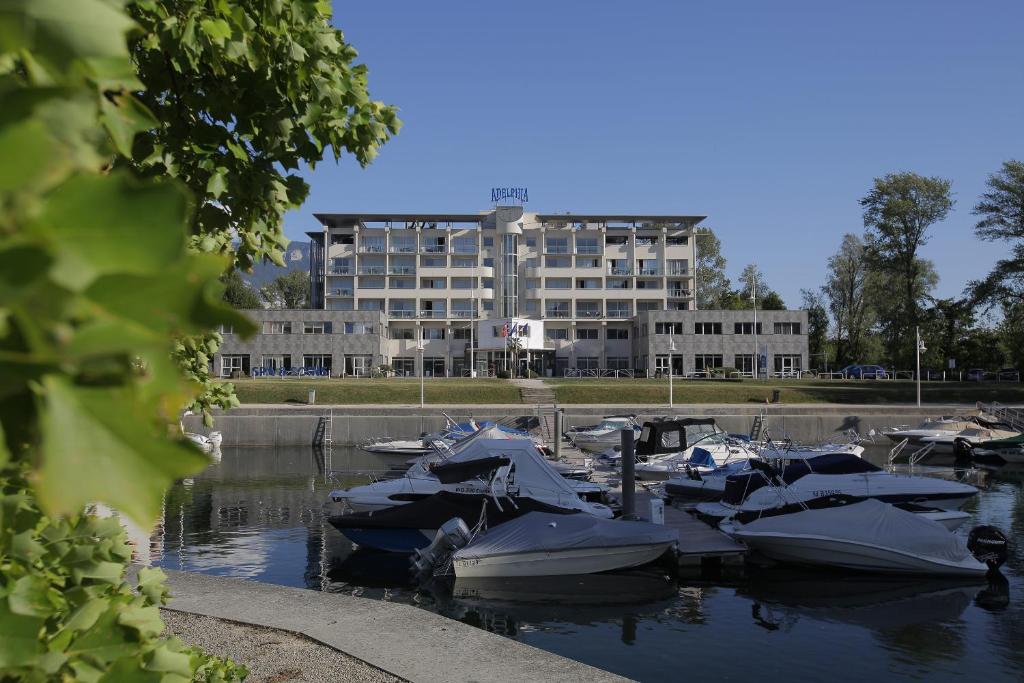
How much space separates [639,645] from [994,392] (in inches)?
2304

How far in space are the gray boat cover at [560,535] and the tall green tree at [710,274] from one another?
94.6 m

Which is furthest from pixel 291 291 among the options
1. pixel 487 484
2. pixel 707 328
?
pixel 487 484

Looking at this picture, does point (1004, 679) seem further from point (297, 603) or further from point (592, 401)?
point (592, 401)

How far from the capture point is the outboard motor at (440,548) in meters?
17.2

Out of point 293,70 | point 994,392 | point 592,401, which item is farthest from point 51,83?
point 994,392

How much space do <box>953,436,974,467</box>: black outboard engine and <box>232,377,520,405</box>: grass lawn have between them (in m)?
29.8

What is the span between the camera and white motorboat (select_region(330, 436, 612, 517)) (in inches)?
779

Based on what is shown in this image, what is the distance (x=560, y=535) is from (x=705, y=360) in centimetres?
7163

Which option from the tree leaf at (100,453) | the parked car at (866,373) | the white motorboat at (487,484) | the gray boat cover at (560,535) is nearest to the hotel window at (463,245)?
the parked car at (866,373)

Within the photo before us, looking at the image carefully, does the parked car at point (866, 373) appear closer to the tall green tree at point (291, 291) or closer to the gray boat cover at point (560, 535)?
the gray boat cover at point (560, 535)

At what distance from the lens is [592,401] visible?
198 ft

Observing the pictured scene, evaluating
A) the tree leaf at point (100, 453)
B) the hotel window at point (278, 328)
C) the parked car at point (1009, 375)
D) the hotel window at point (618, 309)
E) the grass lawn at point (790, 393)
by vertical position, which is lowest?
the grass lawn at point (790, 393)

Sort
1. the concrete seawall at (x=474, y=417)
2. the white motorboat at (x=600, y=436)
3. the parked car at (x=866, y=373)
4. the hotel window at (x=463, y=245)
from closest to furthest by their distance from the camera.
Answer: the white motorboat at (x=600, y=436) → the concrete seawall at (x=474, y=417) → the parked car at (x=866, y=373) → the hotel window at (x=463, y=245)

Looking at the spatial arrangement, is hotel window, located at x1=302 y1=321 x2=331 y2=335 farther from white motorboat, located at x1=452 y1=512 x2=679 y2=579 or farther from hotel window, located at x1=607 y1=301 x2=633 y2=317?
white motorboat, located at x1=452 y1=512 x2=679 y2=579
